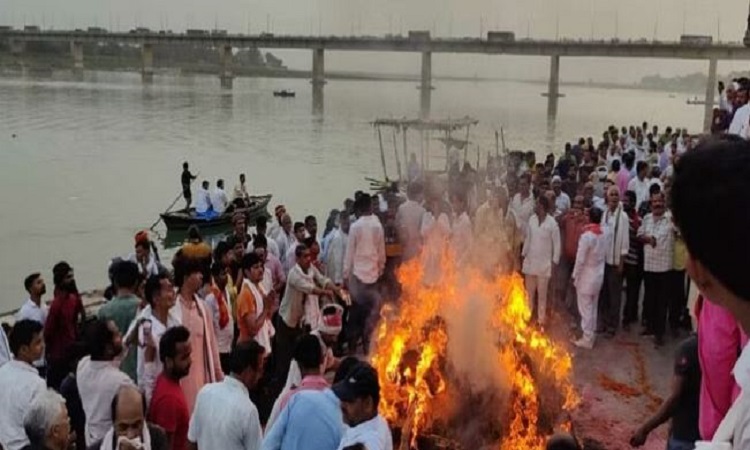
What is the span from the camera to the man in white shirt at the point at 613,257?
10.1 metres

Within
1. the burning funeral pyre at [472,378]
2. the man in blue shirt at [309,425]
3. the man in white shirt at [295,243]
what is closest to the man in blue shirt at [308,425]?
the man in blue shirt at [309,425]

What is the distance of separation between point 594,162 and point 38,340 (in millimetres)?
14519

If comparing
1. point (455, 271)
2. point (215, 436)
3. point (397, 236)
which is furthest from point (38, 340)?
point (397, 236)

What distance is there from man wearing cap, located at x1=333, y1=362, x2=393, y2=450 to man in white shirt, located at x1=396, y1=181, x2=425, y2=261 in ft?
20.3

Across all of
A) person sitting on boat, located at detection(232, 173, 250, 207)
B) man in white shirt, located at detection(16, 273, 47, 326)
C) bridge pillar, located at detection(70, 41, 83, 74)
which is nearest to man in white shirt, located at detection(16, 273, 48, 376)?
man in white shirt, located at detection(16, 273, 47, 326)

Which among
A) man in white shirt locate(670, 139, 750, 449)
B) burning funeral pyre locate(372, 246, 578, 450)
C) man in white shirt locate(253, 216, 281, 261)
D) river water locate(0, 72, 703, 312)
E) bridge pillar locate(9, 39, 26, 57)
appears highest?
bridge pillar locate(9, 39, 26, 57)

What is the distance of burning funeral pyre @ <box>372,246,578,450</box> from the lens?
6.92 meters

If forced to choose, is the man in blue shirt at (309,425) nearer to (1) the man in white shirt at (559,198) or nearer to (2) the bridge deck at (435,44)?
(1) the man in white shirt at (559,198)

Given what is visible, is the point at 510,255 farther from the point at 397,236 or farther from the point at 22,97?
the point at 22,97

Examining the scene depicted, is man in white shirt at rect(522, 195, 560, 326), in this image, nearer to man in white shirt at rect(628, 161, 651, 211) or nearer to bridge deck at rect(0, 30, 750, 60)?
man in white shirt at rect(628, 161, 651, 211)

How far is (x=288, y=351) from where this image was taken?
831 centimetres

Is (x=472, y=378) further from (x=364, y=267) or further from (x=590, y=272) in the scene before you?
(x=590, y=272)

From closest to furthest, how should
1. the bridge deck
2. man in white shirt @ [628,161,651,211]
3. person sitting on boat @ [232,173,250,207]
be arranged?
man in white shirt @ [628,161,651,211] < person sitting on boat @ [232,173,250,207] < the bridge deck

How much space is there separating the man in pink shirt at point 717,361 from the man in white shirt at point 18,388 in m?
3.50
